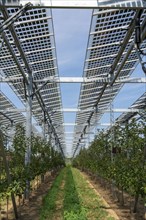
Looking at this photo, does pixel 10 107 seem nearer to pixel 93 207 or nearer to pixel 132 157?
pixel 93 207

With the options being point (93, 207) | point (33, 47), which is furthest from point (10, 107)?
point (93, 207)

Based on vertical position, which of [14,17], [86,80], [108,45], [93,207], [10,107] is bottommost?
[93,207]

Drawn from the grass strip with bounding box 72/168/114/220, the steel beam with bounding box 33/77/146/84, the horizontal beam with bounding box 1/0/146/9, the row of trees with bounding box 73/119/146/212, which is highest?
the steel beam with bounding box 33/77/146/84

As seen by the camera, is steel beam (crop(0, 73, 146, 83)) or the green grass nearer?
the green grass

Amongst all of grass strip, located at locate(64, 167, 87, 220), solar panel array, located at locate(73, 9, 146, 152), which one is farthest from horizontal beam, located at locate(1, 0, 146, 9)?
grass strip, located at locate(64, 167, 87, 220)

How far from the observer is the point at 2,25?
31.1 ft

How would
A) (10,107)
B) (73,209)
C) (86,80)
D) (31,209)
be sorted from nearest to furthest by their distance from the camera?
(73,209) → (31,209) → (86,80) → (10,107)

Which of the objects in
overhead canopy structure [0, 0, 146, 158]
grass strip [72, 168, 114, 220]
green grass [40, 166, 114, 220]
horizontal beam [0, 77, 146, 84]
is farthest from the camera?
horizontal beam [0, 77, 146, 84]

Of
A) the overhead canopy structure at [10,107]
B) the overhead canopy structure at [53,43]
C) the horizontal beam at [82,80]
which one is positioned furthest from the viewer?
the overhead canopy structure at [10,107]

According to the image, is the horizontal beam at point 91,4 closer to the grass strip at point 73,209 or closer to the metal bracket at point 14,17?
the metal bracket at point 14,17

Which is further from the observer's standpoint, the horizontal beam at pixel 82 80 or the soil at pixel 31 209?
the horizontal beam at pixel 82 80

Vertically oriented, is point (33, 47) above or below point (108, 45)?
above

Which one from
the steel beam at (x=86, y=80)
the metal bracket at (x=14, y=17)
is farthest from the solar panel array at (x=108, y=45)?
the metal bracket at (x=14, y=17)

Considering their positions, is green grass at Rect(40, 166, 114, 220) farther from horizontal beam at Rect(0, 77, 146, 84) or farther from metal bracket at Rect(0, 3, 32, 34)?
metal bracket at Rect(0, 3, 32, 34)
